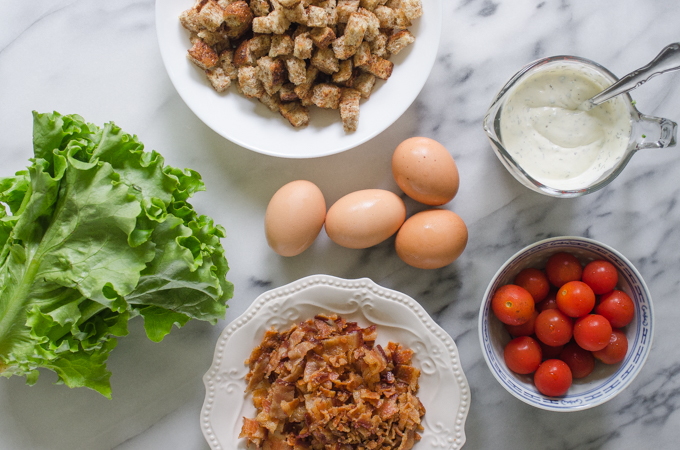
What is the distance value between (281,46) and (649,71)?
79 cm

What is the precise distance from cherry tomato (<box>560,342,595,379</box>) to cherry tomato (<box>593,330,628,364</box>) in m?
0.03

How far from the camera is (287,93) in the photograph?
1223mm

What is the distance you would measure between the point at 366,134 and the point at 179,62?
49 cm

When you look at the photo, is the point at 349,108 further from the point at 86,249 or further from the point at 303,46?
the point at 86,249

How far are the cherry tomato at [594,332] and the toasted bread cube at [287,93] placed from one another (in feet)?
2.90

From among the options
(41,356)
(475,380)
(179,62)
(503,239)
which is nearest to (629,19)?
(503,239)

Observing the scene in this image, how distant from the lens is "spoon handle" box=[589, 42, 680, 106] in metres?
0.98

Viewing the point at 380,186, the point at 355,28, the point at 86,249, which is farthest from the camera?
the point at 380,186

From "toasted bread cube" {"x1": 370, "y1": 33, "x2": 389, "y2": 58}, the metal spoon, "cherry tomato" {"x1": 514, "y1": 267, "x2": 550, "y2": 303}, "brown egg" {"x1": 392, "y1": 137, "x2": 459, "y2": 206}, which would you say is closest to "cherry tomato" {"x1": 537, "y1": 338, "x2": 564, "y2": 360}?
"cherry tomato" {"x1": 514, "y1": 267, "x2": 550, "y2": 303}

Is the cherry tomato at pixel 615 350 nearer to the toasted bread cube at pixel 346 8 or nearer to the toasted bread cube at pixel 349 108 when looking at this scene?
the toasted bread cube at pixel 349 108

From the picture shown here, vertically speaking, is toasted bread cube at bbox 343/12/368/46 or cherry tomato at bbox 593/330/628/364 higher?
toasted bread cube at bbox 343/12/368/46

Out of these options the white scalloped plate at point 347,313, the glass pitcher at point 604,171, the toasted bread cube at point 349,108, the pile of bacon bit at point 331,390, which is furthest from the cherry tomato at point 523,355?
the toasted bread cube at point 349,108

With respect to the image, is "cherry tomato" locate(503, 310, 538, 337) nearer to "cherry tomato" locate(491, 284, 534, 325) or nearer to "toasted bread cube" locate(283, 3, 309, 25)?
"cherry tomato" locate(491, 284, 534, 325)

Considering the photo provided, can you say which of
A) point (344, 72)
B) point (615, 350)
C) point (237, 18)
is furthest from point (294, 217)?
point (615, 350)
